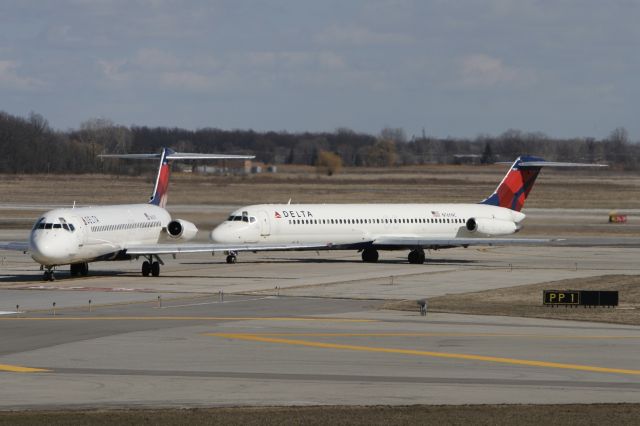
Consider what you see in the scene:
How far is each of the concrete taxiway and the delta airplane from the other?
25.2ft

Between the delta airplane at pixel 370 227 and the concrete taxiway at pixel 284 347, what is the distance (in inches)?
303

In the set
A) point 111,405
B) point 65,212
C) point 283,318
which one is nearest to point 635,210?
point 65,212

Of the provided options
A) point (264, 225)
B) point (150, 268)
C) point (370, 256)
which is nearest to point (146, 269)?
point (150, 268)

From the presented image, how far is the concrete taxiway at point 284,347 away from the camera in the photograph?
22.4 meters

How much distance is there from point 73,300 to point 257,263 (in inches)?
731

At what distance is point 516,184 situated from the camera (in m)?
64.0

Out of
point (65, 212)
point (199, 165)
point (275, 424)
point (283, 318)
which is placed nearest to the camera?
point (275, 424)

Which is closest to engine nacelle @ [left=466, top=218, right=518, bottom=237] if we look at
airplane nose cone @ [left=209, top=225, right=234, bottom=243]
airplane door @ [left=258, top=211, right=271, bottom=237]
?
airplane door @ [left=258, top=211, right=271, bottom=237]

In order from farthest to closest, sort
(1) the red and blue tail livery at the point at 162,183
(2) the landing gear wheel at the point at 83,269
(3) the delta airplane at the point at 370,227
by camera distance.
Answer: (1) the red and blue tail livery at the point at 162,183 < (3) the delta airplane at the point at 370,227 < (2) the landing gear wheel at the point at 83,269

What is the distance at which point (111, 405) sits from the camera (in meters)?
21.0

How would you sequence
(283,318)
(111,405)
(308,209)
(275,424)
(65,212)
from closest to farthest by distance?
(275,424), (111,405), (283,318), (65,212), (308,209)

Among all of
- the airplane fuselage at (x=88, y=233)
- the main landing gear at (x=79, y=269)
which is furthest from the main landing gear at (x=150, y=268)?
the main landing gear at (x=79, y=269)

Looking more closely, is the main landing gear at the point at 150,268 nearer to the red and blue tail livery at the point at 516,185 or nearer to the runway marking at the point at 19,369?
the red and blue tail livery at the point at 516,185

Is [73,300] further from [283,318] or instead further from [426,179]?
[426,179]
